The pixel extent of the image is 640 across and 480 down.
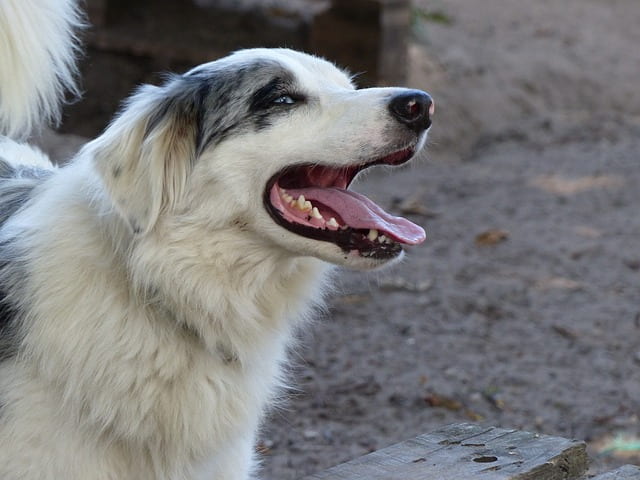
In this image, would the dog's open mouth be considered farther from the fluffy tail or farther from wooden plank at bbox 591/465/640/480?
the fluffy tail

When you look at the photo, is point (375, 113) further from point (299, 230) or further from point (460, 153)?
point (460, 153)

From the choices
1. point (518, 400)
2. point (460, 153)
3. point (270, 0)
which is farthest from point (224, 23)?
point (518, 400)

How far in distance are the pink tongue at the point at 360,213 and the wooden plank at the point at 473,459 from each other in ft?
2.04

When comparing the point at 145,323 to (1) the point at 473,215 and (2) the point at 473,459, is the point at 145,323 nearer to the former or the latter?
(2) the point at 473,459

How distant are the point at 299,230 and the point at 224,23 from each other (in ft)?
20.4

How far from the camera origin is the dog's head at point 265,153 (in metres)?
2.65

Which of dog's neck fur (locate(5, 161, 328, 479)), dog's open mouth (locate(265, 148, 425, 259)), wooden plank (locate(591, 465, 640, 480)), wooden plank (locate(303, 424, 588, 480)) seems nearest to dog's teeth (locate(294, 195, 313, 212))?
dog's open mouth (locate(265, 148, 425, 259))

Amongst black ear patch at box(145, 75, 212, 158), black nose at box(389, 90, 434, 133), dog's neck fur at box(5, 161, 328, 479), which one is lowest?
dog's neck fur at box(5, 161, 328, 479)

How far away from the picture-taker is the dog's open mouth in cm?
270

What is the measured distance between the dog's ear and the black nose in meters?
0.54

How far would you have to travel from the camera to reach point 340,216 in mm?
2742

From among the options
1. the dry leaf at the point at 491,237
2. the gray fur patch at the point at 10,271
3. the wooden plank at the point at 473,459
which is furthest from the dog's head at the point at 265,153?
the dry leaf at the point at 491,237

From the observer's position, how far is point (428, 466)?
2.77 metres

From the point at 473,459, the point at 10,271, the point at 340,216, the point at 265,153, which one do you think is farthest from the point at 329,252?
the point at 10,271
